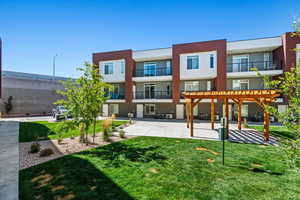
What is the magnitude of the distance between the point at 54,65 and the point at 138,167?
3650 cm

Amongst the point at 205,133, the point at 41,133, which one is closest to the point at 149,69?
the point at 205,133

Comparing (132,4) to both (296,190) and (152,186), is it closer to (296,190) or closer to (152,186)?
(152,186)

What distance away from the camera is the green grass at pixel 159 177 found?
353cm

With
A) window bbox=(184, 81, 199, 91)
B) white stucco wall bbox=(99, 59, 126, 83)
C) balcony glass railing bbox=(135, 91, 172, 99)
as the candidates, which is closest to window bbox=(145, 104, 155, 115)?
balcony glass railing bbox=(135, 91, 172, 99)

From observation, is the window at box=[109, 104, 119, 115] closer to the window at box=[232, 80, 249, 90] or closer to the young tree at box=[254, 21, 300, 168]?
the window at box=[232, 80, 249, 90]

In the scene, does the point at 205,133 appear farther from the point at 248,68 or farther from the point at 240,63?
the point at 248,68

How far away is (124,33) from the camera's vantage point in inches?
578

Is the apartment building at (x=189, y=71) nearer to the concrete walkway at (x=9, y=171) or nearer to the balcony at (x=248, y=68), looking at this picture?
the balcony at (x=248, y=68)

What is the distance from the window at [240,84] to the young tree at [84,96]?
58.5 feet

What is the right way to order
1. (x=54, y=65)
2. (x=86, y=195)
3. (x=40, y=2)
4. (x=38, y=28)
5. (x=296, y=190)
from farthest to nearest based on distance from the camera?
(x=54, y=65), (x=38, y=28), (x=40, y=2), (x=296, y=190), (x=86, y=195)

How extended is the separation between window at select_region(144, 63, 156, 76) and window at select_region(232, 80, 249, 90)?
436 inches

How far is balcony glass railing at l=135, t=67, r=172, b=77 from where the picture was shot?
2021cm

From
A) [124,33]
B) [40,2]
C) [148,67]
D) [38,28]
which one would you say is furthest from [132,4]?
[148,67]

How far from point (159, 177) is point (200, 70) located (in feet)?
53.5
